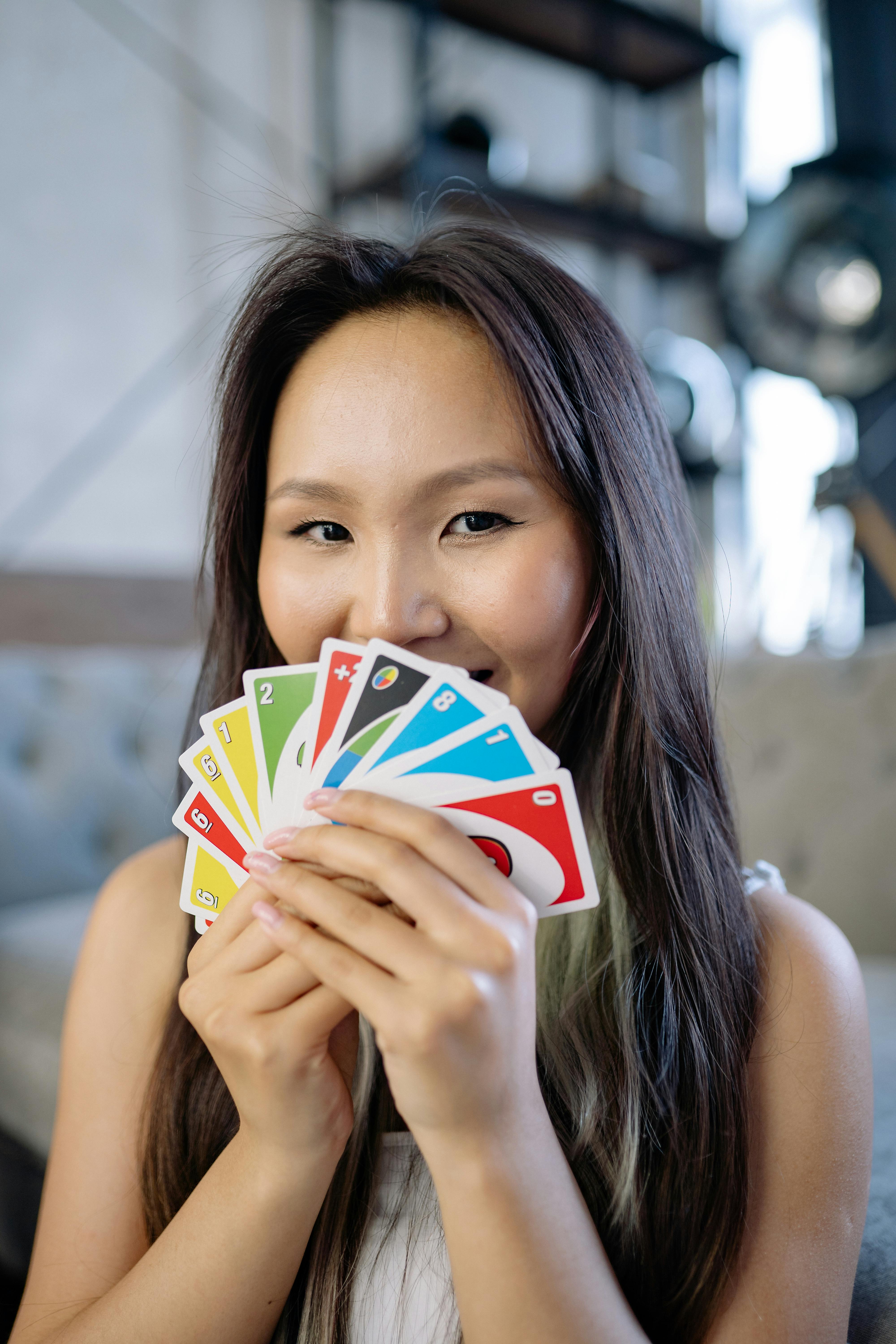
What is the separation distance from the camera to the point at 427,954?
A: 67 centimetres

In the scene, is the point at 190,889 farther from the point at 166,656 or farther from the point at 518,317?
the point at 166,656

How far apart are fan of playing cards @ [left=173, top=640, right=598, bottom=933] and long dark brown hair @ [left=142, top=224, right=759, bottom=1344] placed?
28 centimetres

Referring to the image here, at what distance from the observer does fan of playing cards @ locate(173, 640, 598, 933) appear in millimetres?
772

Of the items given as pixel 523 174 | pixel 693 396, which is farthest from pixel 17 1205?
pixel 523 174


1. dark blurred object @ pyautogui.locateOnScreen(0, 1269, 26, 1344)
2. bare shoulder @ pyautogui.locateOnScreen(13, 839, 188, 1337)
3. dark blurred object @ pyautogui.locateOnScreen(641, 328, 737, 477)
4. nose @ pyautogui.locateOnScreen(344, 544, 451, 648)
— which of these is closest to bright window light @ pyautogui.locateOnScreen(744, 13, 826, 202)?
dark blurred object @ pyautogui.locateOnScreen(641, 328, 737, 477)

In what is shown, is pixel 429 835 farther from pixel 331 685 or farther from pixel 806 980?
pixel 806 980

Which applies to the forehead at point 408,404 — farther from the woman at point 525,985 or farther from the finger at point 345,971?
the finger at point 345,971

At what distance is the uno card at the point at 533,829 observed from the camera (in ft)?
2.52

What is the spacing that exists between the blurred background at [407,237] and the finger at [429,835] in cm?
56

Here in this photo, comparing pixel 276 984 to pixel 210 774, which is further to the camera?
pixel 210 774

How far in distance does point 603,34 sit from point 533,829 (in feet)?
15.1

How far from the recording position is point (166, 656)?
314cm

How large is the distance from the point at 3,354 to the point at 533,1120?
322 cm

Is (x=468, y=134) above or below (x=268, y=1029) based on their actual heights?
above
